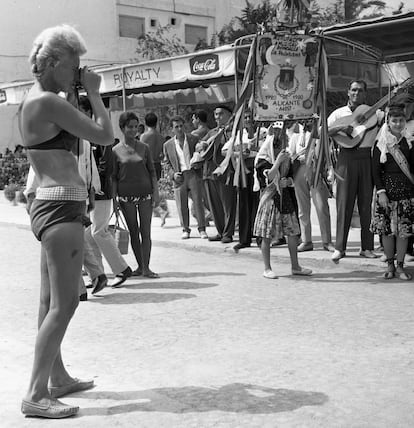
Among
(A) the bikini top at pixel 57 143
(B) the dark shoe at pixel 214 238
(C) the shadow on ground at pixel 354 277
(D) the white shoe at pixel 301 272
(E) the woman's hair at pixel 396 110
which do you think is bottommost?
(C) the shadow on ground at pixel 354 277

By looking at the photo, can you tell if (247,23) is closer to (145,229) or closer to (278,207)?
(145,229)

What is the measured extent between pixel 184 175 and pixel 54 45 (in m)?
8.09

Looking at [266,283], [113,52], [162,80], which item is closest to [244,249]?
[266,283]

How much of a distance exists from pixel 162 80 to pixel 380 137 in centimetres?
533

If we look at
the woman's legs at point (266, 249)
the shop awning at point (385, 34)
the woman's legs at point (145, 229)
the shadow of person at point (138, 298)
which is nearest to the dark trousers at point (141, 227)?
the woman's legs at point (145, 229)

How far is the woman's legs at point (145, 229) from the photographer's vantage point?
8.82 metres

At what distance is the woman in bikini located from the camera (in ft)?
13.4

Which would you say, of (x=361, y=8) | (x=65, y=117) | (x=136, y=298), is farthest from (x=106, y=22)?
(x=65, y=117)

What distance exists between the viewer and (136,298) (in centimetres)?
761

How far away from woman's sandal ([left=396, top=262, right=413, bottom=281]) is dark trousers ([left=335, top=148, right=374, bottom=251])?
3.43 ft

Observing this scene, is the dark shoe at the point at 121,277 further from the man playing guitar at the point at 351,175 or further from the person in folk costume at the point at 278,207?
the man playing guitar at the point at 351,175

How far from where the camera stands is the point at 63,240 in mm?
4160

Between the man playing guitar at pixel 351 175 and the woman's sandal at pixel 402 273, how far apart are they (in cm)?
99

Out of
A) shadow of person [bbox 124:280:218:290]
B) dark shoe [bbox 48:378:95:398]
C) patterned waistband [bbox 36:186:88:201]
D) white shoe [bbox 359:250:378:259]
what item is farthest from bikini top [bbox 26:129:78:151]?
white shoe [bbox 359:250:378:259]
